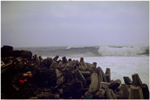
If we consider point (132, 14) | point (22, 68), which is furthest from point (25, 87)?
point (132, 14)

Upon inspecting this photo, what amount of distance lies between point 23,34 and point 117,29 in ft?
4.10

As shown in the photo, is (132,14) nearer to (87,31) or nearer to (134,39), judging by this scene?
(134,39)

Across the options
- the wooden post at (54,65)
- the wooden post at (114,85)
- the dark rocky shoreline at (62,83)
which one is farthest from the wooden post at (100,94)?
the wooden post at (54,65)

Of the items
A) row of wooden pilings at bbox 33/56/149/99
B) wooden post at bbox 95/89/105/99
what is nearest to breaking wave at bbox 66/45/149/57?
row of wooden pilings at bbox 33/56/149/99

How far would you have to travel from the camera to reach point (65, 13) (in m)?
1.72

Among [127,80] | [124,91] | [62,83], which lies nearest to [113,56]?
[127,80]

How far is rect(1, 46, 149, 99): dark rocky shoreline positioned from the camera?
1.49 m

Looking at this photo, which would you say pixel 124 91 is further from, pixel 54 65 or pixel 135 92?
pixel 54 65

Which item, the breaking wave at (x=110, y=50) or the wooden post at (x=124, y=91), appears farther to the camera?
A: the breaking wave at (x=110, y=50)

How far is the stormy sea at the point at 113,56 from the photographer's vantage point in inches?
64.4

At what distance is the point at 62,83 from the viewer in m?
1.56

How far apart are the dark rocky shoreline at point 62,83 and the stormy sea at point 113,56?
3.2 inches

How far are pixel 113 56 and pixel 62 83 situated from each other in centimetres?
73

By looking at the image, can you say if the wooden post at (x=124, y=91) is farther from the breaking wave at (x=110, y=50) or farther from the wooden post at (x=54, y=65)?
the wooden post at (x=54, y=65)
